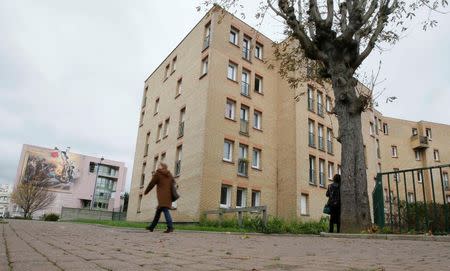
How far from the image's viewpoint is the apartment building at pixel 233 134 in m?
23.2

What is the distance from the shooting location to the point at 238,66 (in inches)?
1048

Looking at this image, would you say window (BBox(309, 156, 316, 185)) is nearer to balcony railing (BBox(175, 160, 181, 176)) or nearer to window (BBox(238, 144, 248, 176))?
window (BBox(238, 144, 248, 176))

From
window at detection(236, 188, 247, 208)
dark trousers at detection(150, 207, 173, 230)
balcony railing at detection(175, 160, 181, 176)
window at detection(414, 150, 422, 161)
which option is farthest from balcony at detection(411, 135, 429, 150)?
dark trousers at detection(150, 207, 173, 230)

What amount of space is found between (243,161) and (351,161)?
14.3m

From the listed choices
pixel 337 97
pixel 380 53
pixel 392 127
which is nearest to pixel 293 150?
pixel 380 53

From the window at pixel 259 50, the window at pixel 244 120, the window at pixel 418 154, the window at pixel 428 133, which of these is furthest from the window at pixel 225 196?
the window at pixel 428 133

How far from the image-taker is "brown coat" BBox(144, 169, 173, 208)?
1080 cm

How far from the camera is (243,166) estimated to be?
80.5 feet

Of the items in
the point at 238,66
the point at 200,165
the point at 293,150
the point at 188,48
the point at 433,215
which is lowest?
the point at 433,215

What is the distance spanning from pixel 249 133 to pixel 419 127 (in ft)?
115

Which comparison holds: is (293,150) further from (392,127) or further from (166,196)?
(392,127)

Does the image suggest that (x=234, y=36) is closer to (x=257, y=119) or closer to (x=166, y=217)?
(x=257, y=119)

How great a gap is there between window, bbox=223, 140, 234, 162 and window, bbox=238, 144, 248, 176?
688 mm

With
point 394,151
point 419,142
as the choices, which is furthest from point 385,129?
point 419,142
